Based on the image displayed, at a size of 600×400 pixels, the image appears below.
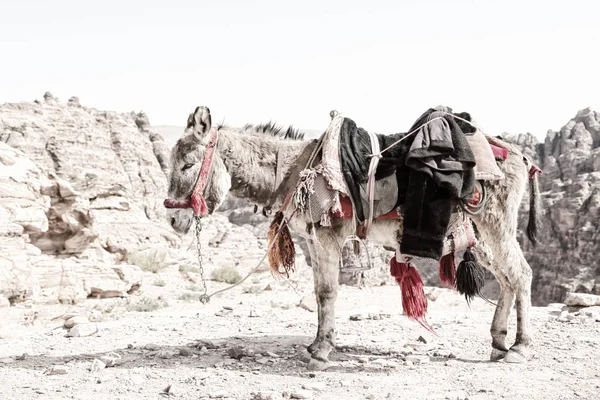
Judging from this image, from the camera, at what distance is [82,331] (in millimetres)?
8250

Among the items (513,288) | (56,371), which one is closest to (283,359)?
(56,371)

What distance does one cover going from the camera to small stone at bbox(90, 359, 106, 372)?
6.16 m

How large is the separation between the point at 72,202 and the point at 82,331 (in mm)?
9423

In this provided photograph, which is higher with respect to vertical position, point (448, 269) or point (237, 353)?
point (448, 269)

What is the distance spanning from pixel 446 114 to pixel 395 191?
125 cm

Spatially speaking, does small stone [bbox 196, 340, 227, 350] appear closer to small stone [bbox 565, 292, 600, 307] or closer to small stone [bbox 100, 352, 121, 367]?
small stone [bbox 100, 352, 121, 367]

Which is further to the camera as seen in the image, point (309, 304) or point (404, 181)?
point (309, 304)

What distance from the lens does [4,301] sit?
10.8 meters

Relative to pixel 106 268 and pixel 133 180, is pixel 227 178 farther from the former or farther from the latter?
pixel 133 180

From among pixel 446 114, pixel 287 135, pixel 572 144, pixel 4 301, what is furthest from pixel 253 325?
pixel 572 144

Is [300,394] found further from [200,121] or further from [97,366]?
[200,121]

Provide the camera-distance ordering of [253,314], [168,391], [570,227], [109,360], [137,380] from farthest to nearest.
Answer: [570,227]
[253,314]
[109,360]
[137,380]
[168,391]

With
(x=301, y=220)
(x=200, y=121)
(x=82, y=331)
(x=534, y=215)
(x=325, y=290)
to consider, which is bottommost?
(x=82, y=331)

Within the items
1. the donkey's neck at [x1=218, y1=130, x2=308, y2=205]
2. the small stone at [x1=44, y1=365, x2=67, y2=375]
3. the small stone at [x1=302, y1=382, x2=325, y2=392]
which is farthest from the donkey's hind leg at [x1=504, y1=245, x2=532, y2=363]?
the small stone at [x1=44, y1=365, x2=67, y2=375]
